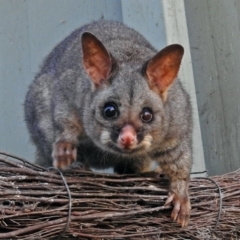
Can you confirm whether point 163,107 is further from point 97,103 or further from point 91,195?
point 91,195

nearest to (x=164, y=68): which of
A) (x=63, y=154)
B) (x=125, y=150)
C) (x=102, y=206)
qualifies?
(x=125, y=150)

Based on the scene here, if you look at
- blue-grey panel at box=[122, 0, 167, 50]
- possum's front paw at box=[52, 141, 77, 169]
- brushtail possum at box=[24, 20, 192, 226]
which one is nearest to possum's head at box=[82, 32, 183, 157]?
brushtail possum at box=[24, 20, 192, 226]

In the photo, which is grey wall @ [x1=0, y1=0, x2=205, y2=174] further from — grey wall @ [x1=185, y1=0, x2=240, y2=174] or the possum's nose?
the possum's nose

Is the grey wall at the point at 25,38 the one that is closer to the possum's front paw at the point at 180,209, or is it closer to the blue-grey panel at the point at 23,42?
the blue-grey panel at the point at 23,42

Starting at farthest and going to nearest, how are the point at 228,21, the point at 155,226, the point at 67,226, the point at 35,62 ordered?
the point at 35,62, the point at 228,21, the point at 155,226, the point at 67,226

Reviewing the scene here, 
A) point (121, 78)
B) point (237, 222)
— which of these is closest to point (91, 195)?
point (121, 78)

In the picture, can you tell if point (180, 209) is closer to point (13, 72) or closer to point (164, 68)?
point (164, 68)
